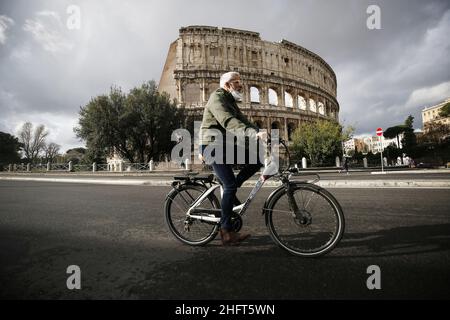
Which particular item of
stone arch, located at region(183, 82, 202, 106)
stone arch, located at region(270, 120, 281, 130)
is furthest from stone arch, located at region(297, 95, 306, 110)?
stone arch, located at region(183, 82, 202, 106)

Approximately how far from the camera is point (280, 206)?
228 cm

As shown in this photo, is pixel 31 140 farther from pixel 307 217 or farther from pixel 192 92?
pixel 307 217

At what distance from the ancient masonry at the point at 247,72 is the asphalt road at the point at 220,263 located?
1331 inches

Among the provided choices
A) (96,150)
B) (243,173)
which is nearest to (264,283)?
(243,173)

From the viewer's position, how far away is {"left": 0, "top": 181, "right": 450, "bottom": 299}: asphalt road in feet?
5.17

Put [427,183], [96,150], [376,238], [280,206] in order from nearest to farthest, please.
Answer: [280,206] → [376,238] → [427,183] → [96,150]

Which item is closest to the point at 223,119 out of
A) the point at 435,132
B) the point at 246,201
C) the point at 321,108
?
the point at 246,201

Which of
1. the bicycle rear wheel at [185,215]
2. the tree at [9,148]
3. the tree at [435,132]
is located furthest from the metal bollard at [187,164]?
the tree at [9,148]

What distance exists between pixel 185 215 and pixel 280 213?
1.14m

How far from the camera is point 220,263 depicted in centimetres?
207

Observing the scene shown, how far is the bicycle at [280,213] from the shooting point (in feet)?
7.08

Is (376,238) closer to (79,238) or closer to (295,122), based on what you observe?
(79,238)
